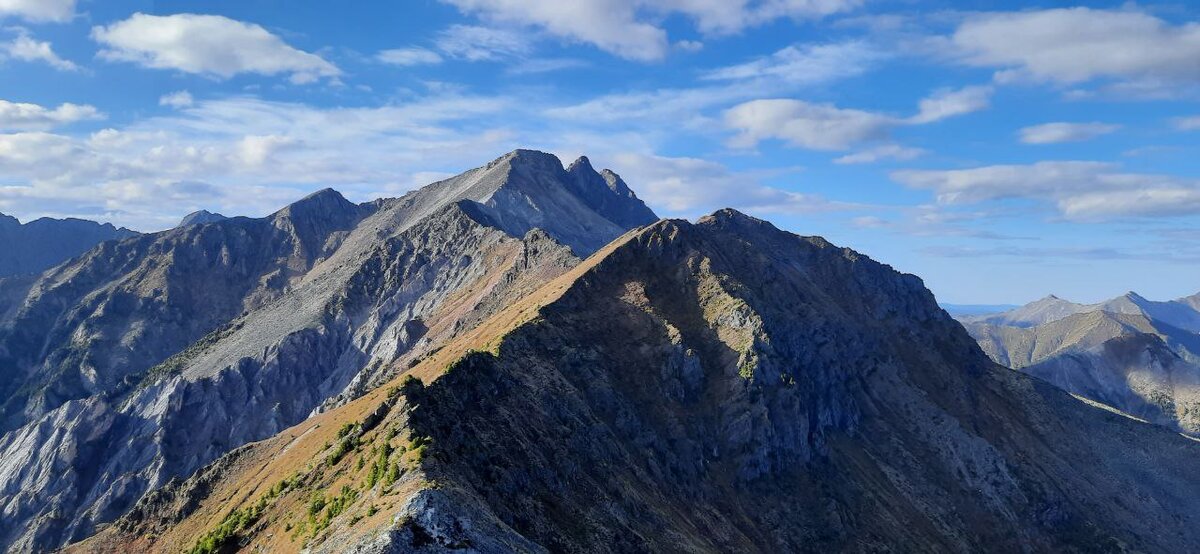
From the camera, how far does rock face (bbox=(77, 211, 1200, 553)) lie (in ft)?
237

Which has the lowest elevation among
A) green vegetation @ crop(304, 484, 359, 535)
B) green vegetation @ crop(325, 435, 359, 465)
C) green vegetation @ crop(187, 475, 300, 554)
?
green vegetation @ crop(187, 475, 300, 554)

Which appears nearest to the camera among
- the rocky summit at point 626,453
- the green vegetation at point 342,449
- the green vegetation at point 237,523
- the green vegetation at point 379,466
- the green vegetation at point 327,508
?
the green vegetation at point 327,508

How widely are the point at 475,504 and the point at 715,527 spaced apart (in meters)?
58.6

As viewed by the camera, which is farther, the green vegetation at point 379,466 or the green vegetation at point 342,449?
the green vegetation at point 342,449

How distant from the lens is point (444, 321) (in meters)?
198

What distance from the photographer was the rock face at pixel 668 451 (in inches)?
2842

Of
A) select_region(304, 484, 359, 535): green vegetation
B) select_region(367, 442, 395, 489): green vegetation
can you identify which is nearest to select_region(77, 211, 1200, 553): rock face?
select_region(304, 484, 359, 535): green vegetation

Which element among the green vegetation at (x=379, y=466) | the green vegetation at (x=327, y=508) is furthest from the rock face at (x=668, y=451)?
the green vegetation at (x=379, y=466)

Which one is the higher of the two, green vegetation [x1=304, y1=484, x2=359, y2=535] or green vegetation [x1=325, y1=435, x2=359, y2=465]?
green vegetation [x1=325, y1=435, x2=359, y2=465]

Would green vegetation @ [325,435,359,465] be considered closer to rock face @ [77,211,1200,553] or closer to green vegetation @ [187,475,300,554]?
rock face @ [77,211,1200,553]

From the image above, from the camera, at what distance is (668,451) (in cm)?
11925

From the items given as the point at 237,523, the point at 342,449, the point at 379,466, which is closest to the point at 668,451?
the point at 342,449

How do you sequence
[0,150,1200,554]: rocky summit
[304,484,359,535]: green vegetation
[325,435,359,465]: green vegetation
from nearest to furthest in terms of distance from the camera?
[304,484,359,535]: green vegetation < [0,150,1200,554]: rocky summit < [325,435,359,465]: green vegetation

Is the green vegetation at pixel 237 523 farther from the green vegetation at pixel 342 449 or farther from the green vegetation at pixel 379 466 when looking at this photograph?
the green vegetation at pixel 379 466
